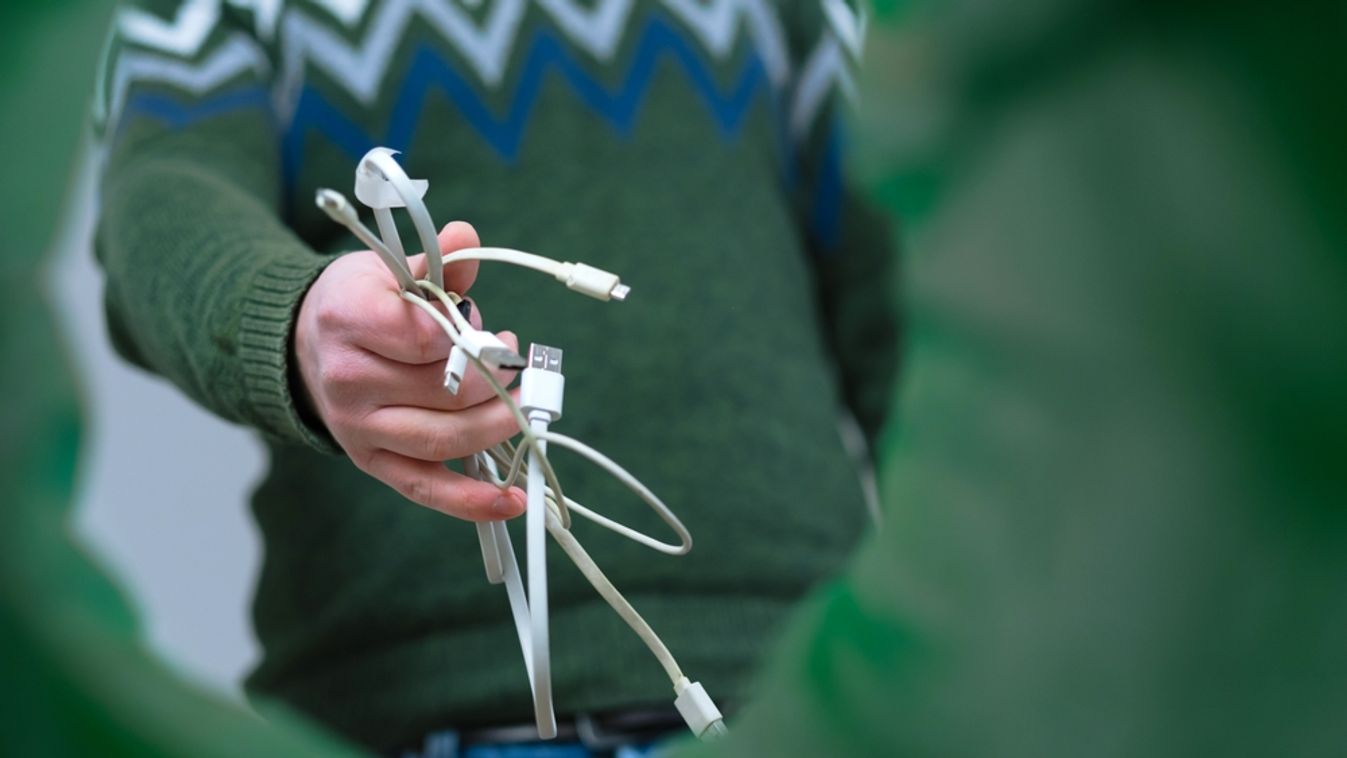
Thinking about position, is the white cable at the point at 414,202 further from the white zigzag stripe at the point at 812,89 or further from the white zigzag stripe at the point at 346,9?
the white zigzag stripe at the point at 812,89

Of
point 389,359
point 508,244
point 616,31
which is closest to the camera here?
point 389,359

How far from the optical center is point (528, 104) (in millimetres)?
461

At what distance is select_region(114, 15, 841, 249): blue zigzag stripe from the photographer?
41 centimetres

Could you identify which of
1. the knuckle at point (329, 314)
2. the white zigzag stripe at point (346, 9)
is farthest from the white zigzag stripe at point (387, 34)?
the knuckle at point (329, 314)

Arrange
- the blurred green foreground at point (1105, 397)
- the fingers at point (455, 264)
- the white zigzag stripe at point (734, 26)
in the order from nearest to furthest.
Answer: the blurred green foreground at point (1105, 397) < the fingers at point (455, 264) < the white zigzag stripe at point (734, 26)

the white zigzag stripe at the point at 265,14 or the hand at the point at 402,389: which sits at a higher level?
the hand at the point at 402,389

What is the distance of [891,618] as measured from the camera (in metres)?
0.16

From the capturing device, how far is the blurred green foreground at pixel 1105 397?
0.12 metres

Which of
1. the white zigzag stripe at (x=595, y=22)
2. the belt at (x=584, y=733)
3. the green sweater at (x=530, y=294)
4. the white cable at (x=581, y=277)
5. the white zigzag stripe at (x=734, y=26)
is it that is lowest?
the belt at (x=584, y=733)

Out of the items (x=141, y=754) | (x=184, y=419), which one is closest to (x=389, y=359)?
(x=141, y=754)

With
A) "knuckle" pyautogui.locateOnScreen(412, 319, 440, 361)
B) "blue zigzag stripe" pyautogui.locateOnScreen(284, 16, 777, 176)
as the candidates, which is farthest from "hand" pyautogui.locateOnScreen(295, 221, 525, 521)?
"blue zigzag stripe" pyautogui.locateOnScreen(284, 16, 777, 176)

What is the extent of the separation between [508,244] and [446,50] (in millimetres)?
113

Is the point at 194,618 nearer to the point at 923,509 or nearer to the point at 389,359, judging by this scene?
the point at 389,359

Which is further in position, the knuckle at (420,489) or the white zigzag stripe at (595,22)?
the white zigzag stripe at (595,22)
